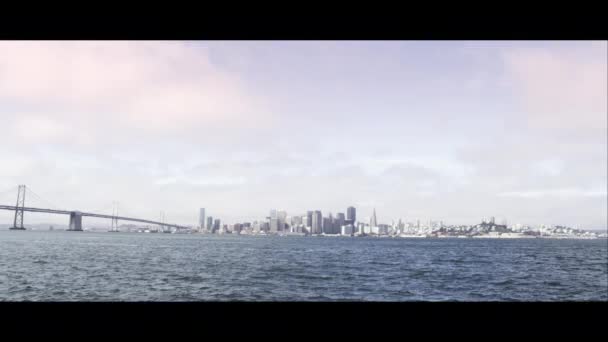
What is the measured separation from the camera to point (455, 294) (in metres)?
14.5

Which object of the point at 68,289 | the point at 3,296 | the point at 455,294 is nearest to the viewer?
the point at 3,296
